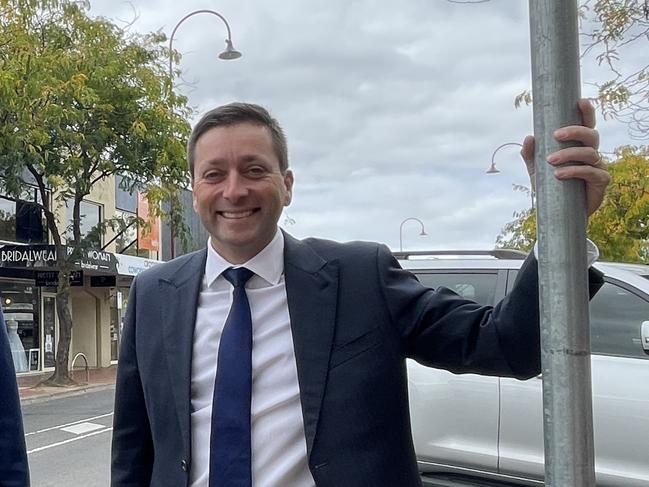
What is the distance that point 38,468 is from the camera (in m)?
8.66

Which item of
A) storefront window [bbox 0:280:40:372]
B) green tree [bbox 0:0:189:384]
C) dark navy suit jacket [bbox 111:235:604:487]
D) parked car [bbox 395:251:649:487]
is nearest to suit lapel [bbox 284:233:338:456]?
dark navy suit jacket [bbox 111:235:604:487]

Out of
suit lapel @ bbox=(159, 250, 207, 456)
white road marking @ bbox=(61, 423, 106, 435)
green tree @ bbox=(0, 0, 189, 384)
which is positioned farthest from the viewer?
green tree @ bbox=(0, 0, 189, 384)

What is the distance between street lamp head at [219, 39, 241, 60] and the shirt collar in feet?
47.2

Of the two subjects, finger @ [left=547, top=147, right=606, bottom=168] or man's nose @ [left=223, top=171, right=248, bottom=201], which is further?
man's nose @ [left=223, top=171, right=248, bottom=201]

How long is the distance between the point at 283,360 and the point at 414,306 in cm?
37

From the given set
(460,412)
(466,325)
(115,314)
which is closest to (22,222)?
(115,314)

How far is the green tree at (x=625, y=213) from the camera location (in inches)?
387

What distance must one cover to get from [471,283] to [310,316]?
3.29 meters

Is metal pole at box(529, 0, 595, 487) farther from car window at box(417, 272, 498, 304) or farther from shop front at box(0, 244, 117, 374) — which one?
shop front at box(0, 244, 117, 374)

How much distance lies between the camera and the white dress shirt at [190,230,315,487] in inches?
74.3

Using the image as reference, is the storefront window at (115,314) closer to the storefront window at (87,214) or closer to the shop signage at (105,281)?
the shop signage at (105,281)

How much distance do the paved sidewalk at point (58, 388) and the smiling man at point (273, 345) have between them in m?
13.1

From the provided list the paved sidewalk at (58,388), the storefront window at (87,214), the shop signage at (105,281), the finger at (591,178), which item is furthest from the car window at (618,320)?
the shop signage at (105,281)

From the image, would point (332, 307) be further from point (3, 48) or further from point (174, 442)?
point (3, 48)
